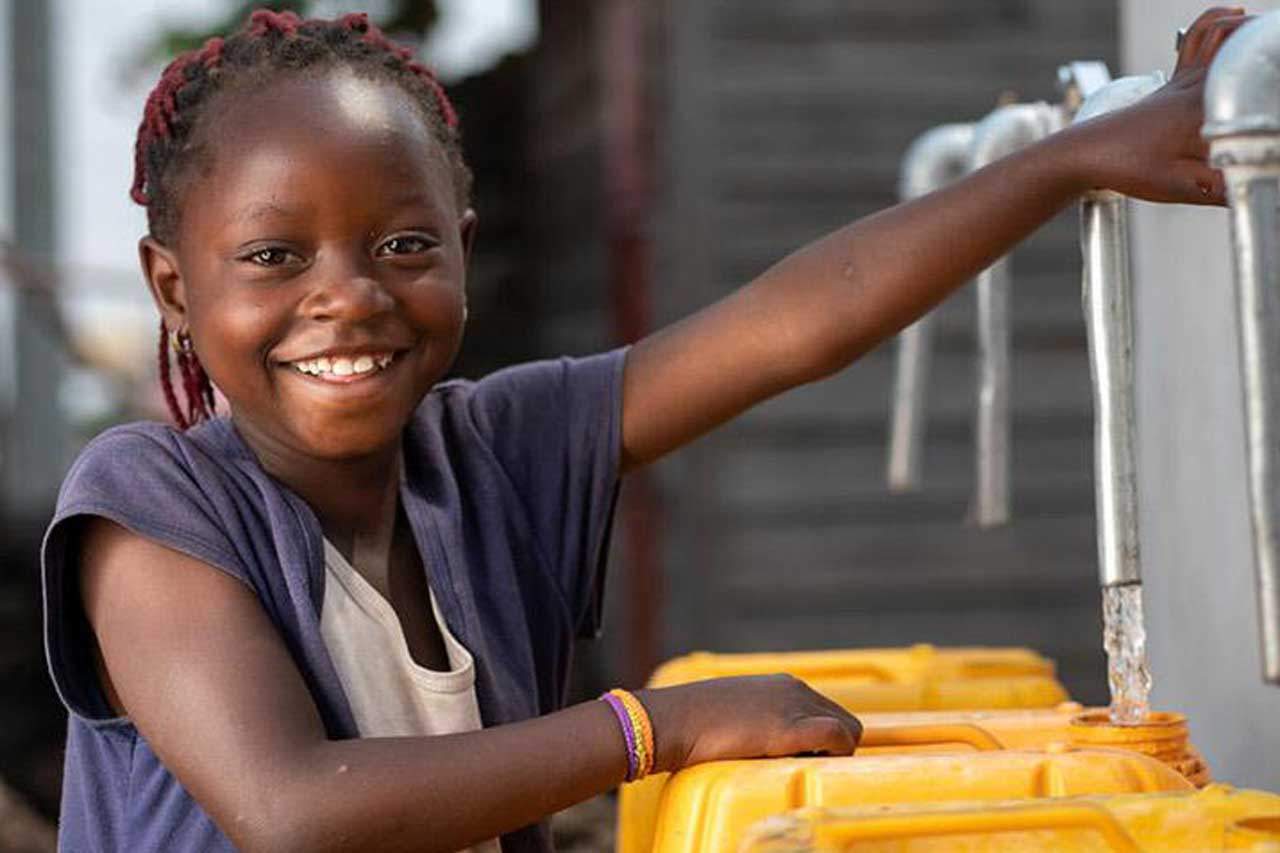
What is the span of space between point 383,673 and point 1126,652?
1.80ft

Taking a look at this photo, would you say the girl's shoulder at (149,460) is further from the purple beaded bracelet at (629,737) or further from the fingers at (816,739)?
the fingers at (816,739)

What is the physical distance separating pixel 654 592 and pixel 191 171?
335 centimetres

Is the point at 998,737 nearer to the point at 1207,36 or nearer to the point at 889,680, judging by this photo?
the point at 889,680

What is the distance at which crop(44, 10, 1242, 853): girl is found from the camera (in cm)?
134

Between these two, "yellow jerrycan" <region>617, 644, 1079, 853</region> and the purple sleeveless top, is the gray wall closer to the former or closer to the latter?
"yellow jerrycan" <region>617, 644, 1079, 853</region>

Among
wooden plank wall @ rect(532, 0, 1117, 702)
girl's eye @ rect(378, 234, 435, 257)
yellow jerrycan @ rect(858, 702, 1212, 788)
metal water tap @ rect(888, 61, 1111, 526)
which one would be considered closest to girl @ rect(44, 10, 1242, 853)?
girl's eye @ rect(378, 234, 435, 257)

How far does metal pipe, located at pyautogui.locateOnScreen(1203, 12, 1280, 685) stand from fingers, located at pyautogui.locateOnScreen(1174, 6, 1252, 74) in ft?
0.68

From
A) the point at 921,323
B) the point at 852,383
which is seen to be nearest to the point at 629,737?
the point at 921,323

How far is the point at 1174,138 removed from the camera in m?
1.32

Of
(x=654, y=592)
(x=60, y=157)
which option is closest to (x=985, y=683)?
(x=654, y=592)

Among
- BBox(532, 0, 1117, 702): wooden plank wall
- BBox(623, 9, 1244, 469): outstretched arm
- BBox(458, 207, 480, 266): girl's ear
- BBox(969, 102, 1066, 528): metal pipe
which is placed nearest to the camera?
BBox(623, 9, 1244, 469): outstretched arm

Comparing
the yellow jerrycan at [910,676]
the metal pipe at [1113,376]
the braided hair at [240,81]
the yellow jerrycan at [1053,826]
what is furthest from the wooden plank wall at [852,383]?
the yellow jerrycan at [1053,826]

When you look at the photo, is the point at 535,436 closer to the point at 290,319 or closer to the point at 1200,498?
the point at 290,319

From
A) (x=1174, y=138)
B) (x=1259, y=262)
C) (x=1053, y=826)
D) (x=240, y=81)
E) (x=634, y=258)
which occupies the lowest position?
(x=1053, y=826)
